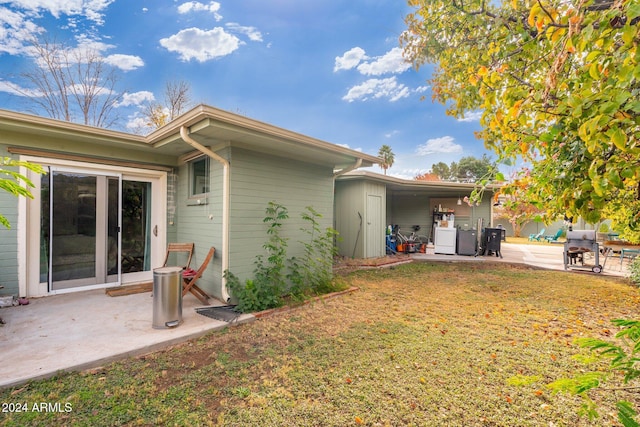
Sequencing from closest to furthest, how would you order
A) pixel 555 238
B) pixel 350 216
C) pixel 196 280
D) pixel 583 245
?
1. pixel 196 280
2. pixel 583 245
3. pixel 350 216
4. pixel 555 238

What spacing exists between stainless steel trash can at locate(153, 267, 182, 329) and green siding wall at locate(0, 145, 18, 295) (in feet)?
7.95

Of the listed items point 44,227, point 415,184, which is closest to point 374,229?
point 415,184

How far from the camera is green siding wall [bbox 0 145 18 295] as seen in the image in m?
3.94

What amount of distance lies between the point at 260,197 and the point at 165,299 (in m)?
1.93

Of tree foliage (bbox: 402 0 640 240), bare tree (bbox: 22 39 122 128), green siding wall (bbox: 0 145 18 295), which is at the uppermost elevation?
bare tree (bbox: 22 39 122 128)

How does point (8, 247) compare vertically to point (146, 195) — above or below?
below

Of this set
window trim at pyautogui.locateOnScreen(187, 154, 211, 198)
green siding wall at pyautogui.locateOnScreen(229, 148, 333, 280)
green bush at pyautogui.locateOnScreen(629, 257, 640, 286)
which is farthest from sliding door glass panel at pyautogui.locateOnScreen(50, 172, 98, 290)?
green bush at pyautogui.locateOnScreen(629, 257, 640, 286)

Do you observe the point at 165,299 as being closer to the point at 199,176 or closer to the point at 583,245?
the point at 199,176

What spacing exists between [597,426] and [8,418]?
12.8 feet

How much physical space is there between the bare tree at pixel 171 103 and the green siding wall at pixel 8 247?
10.0 metres

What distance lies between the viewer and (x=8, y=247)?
3.96 meters

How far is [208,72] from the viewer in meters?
11.9

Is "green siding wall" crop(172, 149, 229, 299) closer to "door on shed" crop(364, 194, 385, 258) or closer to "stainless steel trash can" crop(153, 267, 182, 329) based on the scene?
"stainless steel trash can" crop(153, 267, 182, 329)

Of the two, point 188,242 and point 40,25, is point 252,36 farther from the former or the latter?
point 188,242
